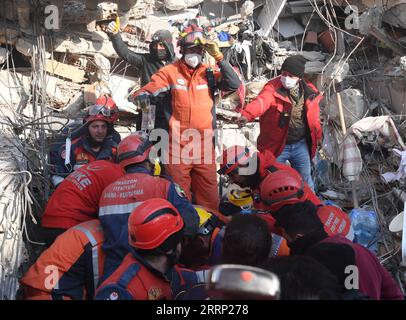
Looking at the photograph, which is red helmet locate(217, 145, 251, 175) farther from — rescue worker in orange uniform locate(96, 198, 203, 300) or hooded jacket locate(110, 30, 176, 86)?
hooded jacket locate(110, 30, 176, 86)

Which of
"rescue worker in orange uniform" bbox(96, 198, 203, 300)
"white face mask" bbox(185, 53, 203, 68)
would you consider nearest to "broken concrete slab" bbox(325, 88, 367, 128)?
"white face mask" bbox(185, 53, 203, 68)

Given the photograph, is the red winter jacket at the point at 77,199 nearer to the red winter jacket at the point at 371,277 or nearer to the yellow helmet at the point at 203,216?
the yellow helmet at the point at 203,216

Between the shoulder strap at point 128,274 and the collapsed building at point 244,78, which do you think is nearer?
the shoulder strap at point 128,274

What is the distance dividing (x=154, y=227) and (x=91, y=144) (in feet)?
8.94

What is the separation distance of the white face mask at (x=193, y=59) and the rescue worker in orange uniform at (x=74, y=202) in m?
1.57

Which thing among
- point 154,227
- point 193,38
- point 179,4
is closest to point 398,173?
point 193,38

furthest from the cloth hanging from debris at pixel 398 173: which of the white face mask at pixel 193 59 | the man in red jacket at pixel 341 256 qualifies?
the man in red jacket at pixel 341 256

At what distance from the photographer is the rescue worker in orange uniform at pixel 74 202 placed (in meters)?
3.55

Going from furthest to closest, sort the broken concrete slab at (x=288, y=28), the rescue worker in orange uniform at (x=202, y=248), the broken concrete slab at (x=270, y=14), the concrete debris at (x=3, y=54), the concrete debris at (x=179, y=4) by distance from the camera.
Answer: the broken concrete slab at (x=288, y=28) < the broken concrete slab at (x=270, y=14) < the concrete debris at (x=179, y=4) < the concrete debris at (x=3, y=54) < the rescue worker in orange uniform at (x=202, y=248)

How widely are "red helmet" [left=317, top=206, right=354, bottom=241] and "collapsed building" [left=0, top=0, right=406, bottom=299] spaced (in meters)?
1.42

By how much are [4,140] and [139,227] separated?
263cm

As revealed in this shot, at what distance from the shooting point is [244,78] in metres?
8.21

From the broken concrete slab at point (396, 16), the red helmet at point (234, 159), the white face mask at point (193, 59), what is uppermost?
the broken concrete slab at point (396, 16)
